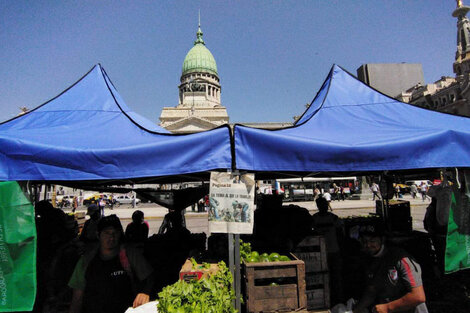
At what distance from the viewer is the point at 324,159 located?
10.0ft

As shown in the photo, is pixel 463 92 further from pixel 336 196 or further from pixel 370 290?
pixel 370 290

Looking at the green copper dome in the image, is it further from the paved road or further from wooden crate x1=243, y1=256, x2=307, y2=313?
wooden crate x1=243, y1=256, x2=307, y2=313

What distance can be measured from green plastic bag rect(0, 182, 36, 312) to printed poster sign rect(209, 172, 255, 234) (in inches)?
83.8

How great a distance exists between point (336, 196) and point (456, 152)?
30.0 metres

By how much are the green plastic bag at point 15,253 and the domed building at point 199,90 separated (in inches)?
2502

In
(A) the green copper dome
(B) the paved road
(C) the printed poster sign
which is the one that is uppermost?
(A) the green copper dome

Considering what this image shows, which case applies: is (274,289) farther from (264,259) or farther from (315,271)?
(315,271)

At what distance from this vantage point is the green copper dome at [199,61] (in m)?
79.1

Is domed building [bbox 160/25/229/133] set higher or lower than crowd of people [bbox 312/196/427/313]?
higher

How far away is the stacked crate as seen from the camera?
3.28m

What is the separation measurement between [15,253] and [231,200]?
2530 millimetres

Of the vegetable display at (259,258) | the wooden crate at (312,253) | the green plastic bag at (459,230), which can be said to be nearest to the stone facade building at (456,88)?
the green plastic bag at (459,230)

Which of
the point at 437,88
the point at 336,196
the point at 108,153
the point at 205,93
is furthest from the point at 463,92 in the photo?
the point at 108,153

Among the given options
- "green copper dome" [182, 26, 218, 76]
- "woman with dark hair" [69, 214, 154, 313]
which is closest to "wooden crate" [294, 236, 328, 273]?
"woman with dark hair" [69, 214, 154, 313]
